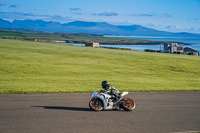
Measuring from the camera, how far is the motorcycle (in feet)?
40.6

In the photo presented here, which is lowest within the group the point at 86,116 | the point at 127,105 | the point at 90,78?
the point at 86,116

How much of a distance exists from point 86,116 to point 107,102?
4.72ft

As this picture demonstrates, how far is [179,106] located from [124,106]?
11.5ft

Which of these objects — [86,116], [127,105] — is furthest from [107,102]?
[86,116]

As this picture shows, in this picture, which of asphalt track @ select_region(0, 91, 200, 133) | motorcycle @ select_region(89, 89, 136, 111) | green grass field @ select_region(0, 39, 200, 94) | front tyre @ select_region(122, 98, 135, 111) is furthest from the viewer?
green grass field @ select_region(0, 39, 200, 94)

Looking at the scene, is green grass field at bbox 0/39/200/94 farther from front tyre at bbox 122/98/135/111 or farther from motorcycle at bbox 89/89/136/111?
front tyre at bbox 122/98/135/111

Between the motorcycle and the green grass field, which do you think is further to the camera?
the green grass field

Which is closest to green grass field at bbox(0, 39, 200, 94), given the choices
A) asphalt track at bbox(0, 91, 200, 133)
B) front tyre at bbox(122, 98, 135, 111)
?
asphalt track at bbox(0, 91, 200, 133)

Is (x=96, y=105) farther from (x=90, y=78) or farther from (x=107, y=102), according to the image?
(x=90, y=78)

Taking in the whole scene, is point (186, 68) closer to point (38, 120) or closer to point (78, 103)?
point (78, 103)

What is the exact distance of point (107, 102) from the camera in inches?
488

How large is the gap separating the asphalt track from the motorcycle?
255mm

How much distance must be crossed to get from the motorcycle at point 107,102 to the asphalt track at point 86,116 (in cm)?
26

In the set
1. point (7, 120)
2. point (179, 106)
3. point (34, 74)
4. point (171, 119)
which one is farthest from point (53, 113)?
point (34, 74)
